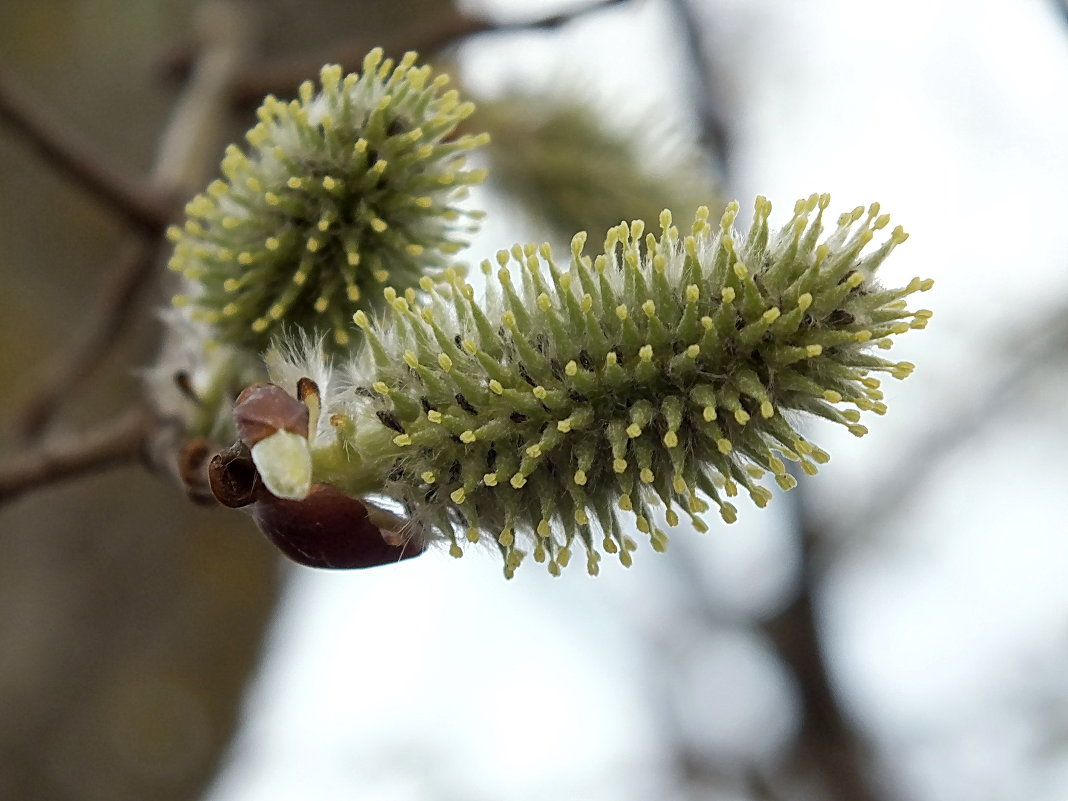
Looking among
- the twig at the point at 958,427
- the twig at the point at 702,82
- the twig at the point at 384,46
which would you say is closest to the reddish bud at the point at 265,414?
the twig at the point at 384,46

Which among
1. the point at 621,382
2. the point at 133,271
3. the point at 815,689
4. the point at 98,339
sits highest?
the point at 621,382

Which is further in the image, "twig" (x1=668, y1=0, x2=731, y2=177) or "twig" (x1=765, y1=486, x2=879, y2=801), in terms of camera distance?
"twig" (x1=765, y1=486, x2=879, y2=801)

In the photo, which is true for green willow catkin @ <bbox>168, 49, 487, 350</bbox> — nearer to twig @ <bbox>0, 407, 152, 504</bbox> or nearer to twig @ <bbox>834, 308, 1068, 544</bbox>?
twig @ <bbox>0, 407, 152, 504</bbox>

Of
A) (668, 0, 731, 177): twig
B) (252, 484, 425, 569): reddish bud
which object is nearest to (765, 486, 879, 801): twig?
(668, 0, 731, 177): twig

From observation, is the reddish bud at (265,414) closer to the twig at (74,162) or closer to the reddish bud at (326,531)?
the reddish bud at (326,531)

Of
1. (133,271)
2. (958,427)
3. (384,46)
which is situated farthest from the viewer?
(958,427)

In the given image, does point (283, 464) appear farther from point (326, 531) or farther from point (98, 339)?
point (98, 339)

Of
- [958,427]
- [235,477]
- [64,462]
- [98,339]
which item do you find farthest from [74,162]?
[958,427]
